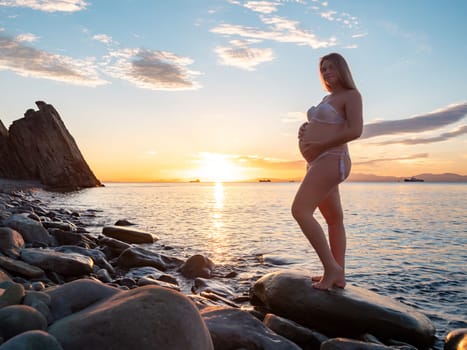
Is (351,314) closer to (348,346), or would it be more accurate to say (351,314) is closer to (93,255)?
(348,346)

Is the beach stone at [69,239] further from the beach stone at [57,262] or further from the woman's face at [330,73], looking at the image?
the woman's face at [330,73]

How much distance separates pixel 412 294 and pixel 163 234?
9.47 meters

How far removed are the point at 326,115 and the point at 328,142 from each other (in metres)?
0.33

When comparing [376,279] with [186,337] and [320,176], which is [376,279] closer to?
[320,176]

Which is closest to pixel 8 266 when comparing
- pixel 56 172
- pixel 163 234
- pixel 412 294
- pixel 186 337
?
pixel 186 337

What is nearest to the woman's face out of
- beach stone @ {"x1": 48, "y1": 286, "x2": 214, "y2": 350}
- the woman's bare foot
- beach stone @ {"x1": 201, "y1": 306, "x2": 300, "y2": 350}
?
the woman's bare foot

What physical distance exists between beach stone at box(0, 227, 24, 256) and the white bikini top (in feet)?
16.2

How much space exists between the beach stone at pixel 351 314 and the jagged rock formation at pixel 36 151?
74.9 metres

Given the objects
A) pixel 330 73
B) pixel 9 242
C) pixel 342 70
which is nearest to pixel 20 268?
pixel 9 242

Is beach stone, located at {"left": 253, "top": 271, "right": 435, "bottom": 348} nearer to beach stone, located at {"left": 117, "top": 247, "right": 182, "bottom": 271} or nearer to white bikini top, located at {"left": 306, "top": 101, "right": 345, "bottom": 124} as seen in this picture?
white bikini top, located at {"left": 306, "top": 101, "right": 345, "bottom": 124}

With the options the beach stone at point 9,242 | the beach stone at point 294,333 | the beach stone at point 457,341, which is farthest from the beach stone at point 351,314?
the beach stone at point 9,242

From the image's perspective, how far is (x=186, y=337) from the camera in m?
2.49

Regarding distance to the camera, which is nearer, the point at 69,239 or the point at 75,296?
the point at 75,296

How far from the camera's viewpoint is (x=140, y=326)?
248 cm
